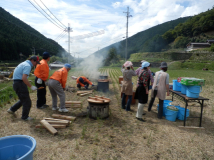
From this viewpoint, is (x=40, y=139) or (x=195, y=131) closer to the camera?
(x=40, y=139)

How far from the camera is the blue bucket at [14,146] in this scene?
202cm

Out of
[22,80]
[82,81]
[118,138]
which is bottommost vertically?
[118,138]

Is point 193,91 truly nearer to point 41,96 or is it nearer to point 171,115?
point 171,115

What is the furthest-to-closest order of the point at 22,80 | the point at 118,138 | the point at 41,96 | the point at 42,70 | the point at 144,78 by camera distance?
the point at 41,96 < the point at 42,70 < the point at 144,78 < the point at 22,80 < the point at 118,138

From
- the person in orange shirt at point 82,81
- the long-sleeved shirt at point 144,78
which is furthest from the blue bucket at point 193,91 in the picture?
the person in orange shirt at point 82,81

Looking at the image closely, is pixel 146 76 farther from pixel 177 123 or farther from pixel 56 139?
pixel 56 139

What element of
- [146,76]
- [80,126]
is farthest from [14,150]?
[146,76]

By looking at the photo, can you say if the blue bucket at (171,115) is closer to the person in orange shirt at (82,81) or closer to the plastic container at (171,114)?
the plastic container at (171,114)

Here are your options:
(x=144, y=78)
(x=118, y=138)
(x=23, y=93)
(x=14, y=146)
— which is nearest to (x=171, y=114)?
(x=144, y=78)

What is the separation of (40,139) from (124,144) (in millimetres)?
2005

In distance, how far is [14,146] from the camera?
6.82ft

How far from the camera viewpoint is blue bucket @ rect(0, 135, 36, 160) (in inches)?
79.7

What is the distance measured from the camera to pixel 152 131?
13.2ft

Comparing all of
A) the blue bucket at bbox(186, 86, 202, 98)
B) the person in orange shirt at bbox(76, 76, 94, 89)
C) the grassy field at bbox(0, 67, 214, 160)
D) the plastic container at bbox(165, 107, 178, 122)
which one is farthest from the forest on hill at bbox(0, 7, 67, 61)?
the blue bucket at bbox(186, 86, 202, 98)
